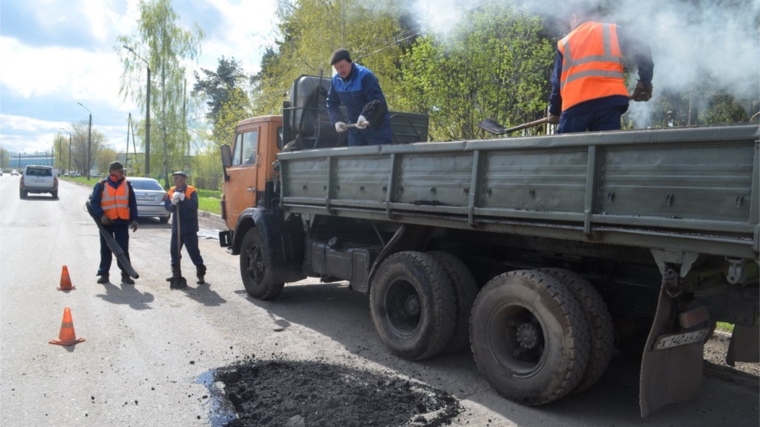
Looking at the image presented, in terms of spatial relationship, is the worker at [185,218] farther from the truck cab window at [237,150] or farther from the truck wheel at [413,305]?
the truck wheel at [413,305]

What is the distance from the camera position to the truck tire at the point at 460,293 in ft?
16.0

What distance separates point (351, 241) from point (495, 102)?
5737mm

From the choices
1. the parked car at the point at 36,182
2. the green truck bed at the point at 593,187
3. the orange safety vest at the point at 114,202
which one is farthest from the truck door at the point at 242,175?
the parked car at the point at 36,182

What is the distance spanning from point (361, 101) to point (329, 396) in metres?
3.36

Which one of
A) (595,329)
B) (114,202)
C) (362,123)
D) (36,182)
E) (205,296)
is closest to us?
(595,329)

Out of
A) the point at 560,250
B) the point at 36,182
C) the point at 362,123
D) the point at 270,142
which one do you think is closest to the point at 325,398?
the point at 560,250

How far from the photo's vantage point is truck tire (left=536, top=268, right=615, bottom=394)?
386cm

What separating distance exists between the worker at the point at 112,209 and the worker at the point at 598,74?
6567mm

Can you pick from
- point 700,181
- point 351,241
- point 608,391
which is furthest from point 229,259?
point 700,181

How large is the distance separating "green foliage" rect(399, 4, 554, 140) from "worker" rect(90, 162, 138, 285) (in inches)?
225

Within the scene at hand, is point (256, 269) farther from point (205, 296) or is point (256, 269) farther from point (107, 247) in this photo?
point (107, 247)

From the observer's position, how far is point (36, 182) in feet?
100.0

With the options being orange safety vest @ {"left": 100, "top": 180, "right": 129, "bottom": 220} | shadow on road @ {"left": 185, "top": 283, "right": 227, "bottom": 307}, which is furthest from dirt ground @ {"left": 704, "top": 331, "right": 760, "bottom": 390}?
orange safety vest @ {"left": 100, "top": 180, "right": 129, "bottom": 220}

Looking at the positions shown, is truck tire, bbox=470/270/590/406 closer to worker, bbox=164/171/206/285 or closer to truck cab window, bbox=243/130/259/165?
truck cab window, bbox=243/130/259/165
